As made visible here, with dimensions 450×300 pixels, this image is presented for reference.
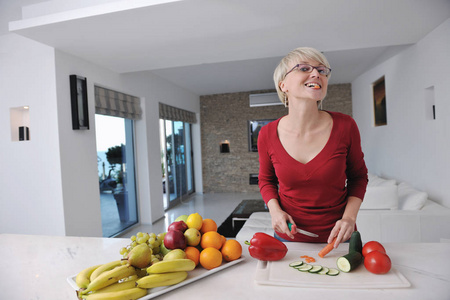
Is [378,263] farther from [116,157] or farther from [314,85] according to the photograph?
[116,157]

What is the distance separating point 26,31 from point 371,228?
3688 mm

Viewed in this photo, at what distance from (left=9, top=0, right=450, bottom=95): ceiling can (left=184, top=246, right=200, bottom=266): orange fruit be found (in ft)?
6.24

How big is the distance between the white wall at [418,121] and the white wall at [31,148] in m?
3.95

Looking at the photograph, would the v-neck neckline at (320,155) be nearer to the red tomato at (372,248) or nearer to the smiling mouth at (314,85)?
the smiling mouth at (314,85)

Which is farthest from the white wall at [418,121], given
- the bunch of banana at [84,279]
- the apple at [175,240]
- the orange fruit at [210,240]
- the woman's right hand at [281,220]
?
the bunch of banana at [84,279]

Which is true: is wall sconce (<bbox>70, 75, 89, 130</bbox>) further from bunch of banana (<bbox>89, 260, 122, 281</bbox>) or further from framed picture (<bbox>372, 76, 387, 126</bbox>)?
framed picture (<bbox>372, 76, 387, 126</bbox>)

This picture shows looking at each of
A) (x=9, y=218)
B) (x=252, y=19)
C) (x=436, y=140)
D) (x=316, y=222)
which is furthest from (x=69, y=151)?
(x=436, y=140)

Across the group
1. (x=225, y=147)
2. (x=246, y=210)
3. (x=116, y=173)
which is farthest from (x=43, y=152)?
(x=225, y=147)

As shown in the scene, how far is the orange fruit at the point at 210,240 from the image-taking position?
99cm

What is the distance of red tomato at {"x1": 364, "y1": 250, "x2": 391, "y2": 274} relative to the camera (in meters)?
0.83

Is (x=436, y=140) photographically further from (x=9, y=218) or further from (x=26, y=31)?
(x=9, y=218)

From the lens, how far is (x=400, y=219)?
2842 millimetres

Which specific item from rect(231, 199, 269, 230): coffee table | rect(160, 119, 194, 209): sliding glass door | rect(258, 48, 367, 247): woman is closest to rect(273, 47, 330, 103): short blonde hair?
rect(258, 48, 367, 247): woman

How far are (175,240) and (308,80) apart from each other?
0.74 meters
